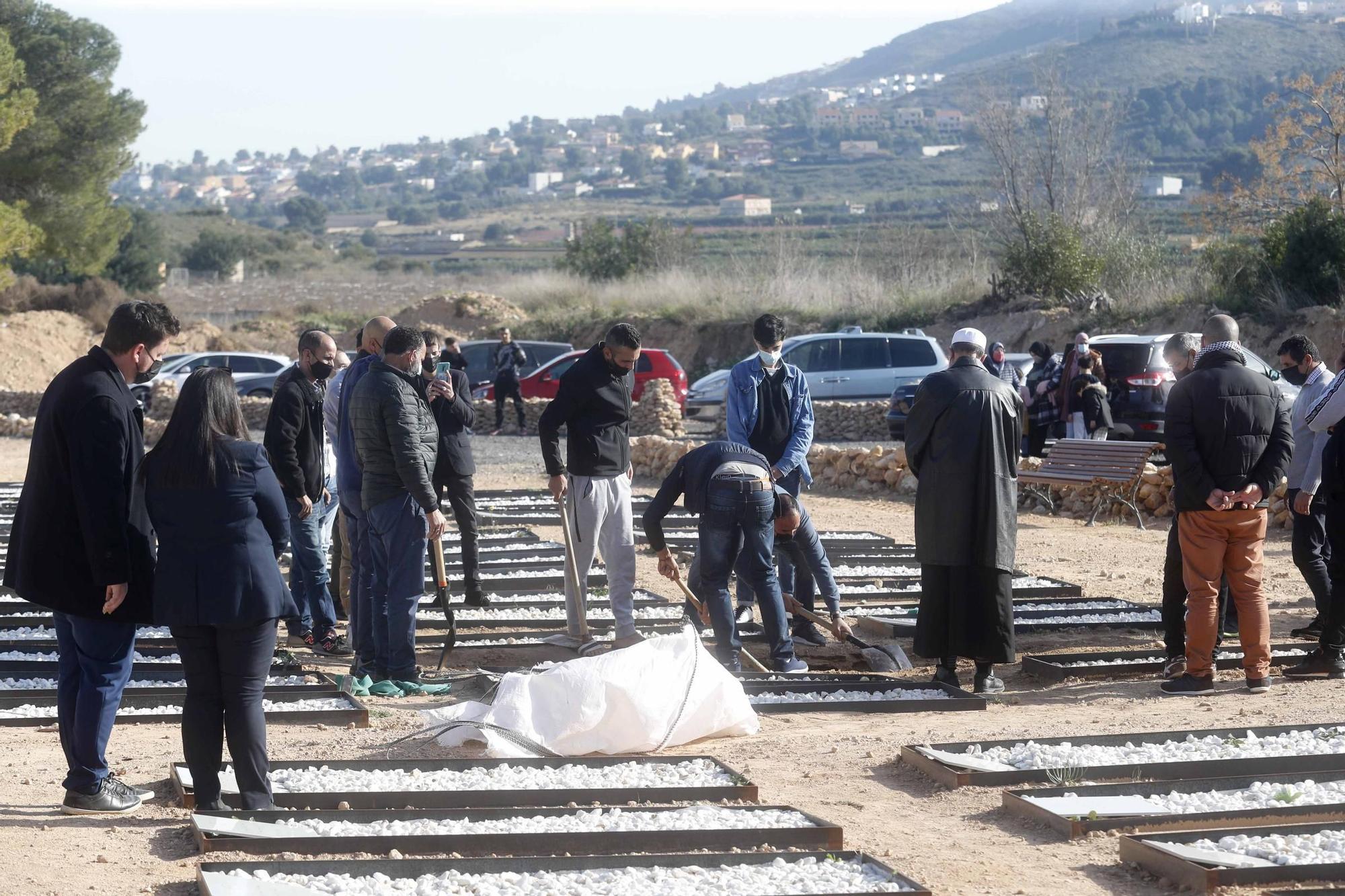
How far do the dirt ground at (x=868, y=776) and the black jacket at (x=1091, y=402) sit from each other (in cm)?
684

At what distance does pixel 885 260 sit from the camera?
4741 centimetres

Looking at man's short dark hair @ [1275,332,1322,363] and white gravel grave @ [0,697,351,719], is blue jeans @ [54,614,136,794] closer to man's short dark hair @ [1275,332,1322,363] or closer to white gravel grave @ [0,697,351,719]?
white gravel grave @ [0,697,351,719]

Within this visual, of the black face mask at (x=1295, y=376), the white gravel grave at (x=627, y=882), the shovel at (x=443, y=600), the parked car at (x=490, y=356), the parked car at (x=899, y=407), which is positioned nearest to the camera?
the white gravel grave at (x=627, y=882)

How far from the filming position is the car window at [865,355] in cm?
2425

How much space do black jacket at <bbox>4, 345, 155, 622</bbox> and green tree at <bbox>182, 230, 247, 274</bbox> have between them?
80.1 metres

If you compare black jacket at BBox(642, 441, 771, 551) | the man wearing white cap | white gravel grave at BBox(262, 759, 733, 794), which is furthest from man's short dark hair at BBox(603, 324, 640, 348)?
white gravel grave at BBox(262, 759, 733, 794)

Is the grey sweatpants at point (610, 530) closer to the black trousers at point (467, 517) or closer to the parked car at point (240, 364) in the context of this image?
the black trousers at point (467, 517)

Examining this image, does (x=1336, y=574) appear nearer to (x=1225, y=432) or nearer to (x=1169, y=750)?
(x=1225, y=432)

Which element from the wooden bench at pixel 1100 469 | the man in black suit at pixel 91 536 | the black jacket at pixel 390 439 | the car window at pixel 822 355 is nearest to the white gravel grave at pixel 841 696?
the black jacket at pixel 390 439

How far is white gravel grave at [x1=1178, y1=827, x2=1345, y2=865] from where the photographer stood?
4.78 metres

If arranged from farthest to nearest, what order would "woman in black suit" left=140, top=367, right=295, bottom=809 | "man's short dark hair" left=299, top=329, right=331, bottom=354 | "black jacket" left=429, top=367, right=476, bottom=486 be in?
"black jacket" left=429, top=367, right=476, bottom=486, "man's short dark hair" left=299, top=329, right=331, bottom=354, "woman in black suit" left=140, top=367, right=295, bottom=809

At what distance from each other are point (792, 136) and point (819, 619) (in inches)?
6835

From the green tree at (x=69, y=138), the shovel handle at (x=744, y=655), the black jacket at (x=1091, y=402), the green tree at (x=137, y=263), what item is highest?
the green tree at (x=69, y=138)

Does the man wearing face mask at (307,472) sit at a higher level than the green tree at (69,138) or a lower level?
lower
